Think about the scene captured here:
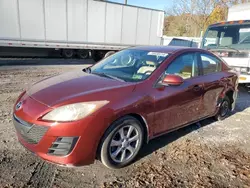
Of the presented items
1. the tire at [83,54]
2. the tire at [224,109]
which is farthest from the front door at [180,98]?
the tire at [83,54]

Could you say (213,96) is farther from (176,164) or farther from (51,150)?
(51,150)

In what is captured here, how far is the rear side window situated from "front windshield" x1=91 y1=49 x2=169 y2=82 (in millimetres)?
976

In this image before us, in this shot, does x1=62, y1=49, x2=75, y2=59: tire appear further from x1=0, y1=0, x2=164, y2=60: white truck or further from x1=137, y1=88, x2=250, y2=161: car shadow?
x1=137, y1=88, x2=250, y2=161: car shadow

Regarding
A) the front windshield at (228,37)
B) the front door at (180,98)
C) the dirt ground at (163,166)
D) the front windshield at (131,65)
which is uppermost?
the front windshield at (228,37)

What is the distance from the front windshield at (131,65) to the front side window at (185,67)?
0.63 ft

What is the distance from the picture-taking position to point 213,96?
4.34 metres

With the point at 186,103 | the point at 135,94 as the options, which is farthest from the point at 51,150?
the point at 186,103

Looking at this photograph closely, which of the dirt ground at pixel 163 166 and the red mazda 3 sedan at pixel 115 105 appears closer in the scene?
the red mazda 3 sedan at pixel 115 105

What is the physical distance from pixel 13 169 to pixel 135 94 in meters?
1.82

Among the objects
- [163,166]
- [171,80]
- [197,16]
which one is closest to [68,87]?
[171,80]

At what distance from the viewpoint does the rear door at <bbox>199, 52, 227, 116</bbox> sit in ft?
13.4

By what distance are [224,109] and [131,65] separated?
2.66 meters

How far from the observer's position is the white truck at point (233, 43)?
22.4 feet

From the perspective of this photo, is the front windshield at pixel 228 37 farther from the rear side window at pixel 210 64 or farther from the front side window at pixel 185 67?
the front side window at pixel 185 67
